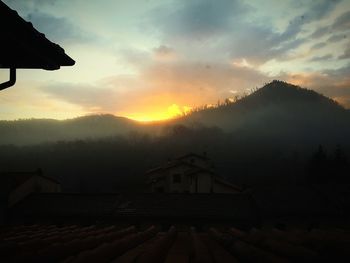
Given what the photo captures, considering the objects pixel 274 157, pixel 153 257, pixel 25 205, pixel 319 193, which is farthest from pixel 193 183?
pixel 274 157

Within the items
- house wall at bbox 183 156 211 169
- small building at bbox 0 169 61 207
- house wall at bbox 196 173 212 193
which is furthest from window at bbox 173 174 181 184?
small building at bbox 0 169 61 207

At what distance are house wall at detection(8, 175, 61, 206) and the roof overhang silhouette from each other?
4142cm

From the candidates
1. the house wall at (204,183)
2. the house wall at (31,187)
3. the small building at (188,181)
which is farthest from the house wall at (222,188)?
the house wall at (31,187)

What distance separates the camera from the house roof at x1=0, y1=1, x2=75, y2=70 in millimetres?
4305

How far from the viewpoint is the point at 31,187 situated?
50.4 meters

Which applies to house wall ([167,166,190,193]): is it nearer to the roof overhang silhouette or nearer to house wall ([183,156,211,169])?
house wall ([183,156,211,169])

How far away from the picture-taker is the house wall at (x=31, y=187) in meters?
45.0

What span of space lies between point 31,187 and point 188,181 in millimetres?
22463

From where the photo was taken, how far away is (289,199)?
43344 mm

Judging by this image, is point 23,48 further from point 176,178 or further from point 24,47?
point 176,178

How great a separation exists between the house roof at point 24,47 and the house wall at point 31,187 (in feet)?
136

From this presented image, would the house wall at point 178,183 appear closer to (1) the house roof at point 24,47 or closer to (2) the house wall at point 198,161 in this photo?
(2) the house wall at point 198,161

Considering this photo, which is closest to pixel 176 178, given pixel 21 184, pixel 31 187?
pixel 31 187

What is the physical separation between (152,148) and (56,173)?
35361 mm
